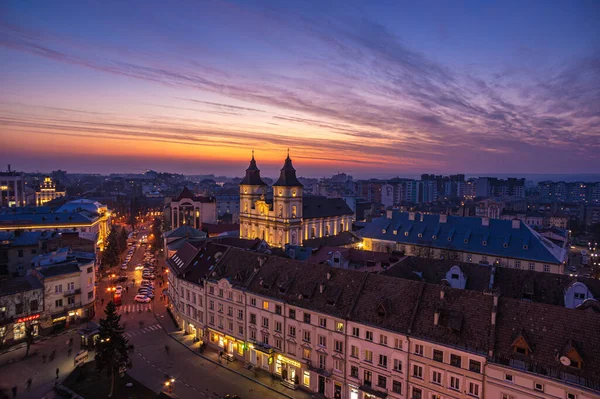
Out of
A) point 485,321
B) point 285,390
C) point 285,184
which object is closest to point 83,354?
point 285,390

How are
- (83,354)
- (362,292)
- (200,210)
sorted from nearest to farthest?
(362,292) < (83,354) < (200,210)

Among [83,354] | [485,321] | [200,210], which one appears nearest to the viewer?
[485,321]

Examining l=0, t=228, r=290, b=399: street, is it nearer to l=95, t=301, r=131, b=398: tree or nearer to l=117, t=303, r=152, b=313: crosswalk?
l=117, t=303, r=152, b=313: crosswalk

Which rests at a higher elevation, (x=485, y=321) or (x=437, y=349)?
(x=485, y=321)

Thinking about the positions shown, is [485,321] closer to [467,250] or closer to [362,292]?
[362,292]

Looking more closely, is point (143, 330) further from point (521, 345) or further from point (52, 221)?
point (52, 221)

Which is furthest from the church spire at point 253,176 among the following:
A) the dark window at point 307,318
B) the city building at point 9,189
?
the city building at point 9,189

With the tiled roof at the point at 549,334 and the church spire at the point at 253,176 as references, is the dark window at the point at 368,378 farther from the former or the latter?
the church spire at the point at 253,176
